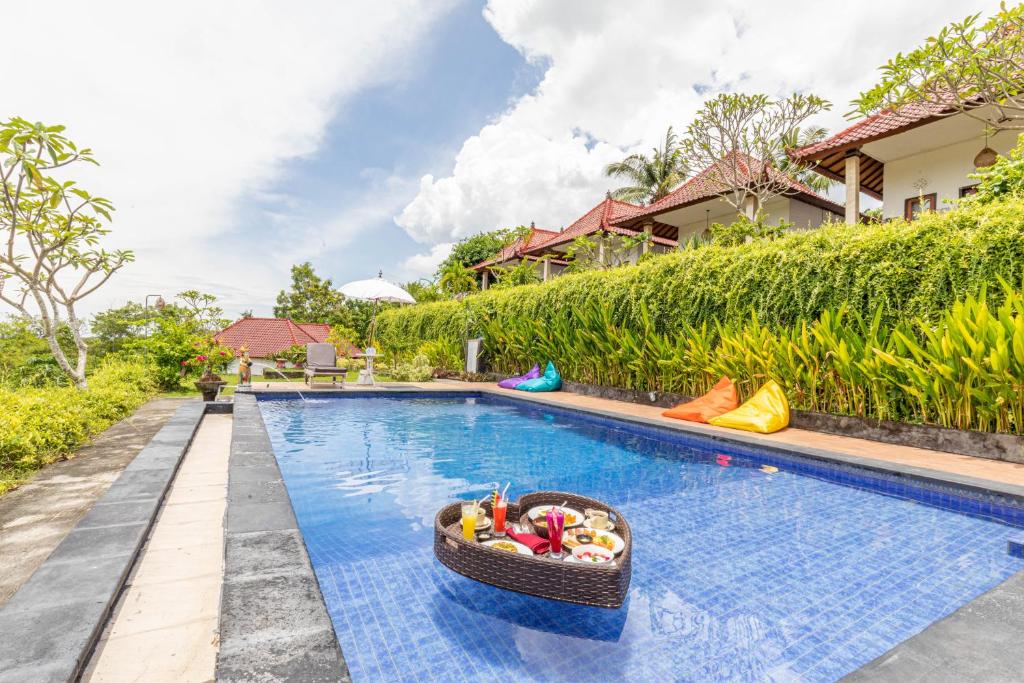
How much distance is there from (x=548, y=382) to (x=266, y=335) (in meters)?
24.4

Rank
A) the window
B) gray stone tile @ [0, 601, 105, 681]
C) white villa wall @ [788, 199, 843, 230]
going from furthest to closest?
white villa wall @ [788, 199, 843, 230]
the window
gray stone tile @ [0, 601, 105, 681]

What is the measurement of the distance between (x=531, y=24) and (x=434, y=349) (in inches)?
379

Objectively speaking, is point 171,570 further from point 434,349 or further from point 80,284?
point 434,349

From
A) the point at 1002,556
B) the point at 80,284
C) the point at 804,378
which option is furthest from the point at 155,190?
the point at 1002,556

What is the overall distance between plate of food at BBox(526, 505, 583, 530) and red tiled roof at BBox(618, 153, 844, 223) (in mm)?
12496

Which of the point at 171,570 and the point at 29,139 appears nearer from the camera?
the point at 171,570

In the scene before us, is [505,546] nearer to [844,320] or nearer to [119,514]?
[119,514]

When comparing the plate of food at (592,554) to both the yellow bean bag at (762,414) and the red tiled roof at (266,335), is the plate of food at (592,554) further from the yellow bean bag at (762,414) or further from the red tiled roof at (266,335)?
the red tiled roof at (266,335)

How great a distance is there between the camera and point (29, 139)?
5.20 metres

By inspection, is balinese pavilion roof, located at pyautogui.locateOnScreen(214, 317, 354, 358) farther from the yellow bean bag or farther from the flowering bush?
the yellow bean bag

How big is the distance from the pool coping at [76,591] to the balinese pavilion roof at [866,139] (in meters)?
12.3

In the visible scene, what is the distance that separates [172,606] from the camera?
2.12 m

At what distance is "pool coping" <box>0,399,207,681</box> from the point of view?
1520mm

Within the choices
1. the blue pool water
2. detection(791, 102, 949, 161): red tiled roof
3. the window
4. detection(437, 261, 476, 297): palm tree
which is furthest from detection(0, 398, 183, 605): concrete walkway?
the window
